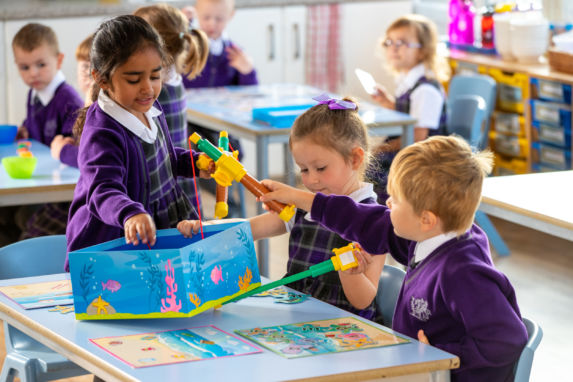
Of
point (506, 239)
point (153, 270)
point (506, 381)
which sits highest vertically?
point (153, 270)

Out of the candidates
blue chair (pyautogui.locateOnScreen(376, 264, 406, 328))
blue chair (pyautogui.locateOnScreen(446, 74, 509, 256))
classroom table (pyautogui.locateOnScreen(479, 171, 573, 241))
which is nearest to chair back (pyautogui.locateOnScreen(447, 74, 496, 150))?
blue chair (pyautogui.locateOnScreen(446, 74, 509, 256))

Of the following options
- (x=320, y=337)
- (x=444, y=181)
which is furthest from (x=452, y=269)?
(x=320, y=337)

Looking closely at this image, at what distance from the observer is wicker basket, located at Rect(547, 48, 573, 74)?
4.45m

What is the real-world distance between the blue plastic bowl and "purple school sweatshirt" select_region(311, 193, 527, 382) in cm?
194

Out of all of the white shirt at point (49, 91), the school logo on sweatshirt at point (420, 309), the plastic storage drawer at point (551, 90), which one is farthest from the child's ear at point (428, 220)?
the plastic storage drawer at point (551, 90)

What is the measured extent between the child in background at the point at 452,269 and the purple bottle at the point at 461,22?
363 centimetres

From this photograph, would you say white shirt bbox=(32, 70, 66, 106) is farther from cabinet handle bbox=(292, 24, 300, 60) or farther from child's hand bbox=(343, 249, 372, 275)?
cabinet handle bbox=(292, 24, 300, 60)

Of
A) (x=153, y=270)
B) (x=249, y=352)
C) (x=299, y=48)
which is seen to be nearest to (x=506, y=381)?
(x=249, y=352)

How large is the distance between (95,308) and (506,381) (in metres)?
0.75

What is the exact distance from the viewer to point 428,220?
1.72 meters

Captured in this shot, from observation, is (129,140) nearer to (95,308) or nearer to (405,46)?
(95,308)

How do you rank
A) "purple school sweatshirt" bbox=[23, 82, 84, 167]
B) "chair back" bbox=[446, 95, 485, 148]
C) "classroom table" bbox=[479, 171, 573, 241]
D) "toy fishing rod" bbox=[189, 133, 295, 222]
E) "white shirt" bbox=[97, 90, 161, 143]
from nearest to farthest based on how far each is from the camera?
1. "toy fishing rod" bbox=[189, 133, 295, 222]
2. "white shirt" bbox=[97, 90, 161, 143]
3. "classroom table" bbox=[479, 171, 573, 241]
4. "purple school sweatshirt" bbox=[23, 82, 84, 167]
5. "chair back" bbox=[446, 95, 485, 148]

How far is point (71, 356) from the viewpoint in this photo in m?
1.66

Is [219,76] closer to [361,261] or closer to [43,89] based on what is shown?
[43,89]
